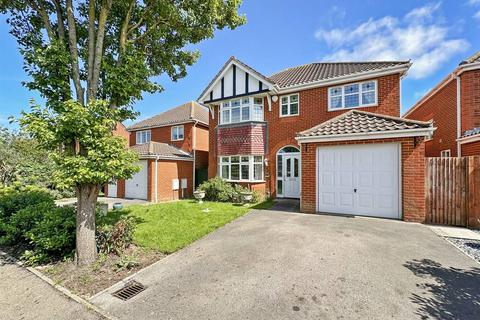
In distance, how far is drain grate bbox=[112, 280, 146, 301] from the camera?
398 cm

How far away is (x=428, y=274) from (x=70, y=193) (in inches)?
861

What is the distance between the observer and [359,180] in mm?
8891

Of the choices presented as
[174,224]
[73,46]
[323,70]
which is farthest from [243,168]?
[73,46]

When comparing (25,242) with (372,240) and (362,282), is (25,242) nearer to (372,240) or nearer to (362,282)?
(362,282)

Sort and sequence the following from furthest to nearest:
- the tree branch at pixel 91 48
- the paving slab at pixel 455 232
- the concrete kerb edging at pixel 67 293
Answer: the paving slab at pixel 455 232 → the tree branch at pixel 91 48 → the concrete kerb edging at pixel 67 293

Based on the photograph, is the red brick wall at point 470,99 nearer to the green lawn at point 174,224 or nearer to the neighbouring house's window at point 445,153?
the neighbouring house's window at point 445,153

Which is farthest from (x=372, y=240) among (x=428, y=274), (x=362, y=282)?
(x=362, y=282)

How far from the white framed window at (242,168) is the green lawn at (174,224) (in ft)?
9.22

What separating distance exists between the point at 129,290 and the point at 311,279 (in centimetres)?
356

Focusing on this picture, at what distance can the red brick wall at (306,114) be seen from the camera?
437 inches

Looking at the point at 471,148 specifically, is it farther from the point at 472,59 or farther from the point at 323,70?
the point at 323,70

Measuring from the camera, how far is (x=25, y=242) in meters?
6.79

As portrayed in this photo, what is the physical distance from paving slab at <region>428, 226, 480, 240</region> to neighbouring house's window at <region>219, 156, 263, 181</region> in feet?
28.5

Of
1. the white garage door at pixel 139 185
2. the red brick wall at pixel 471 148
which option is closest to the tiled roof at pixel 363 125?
the red brick wall at pixel 471 148
